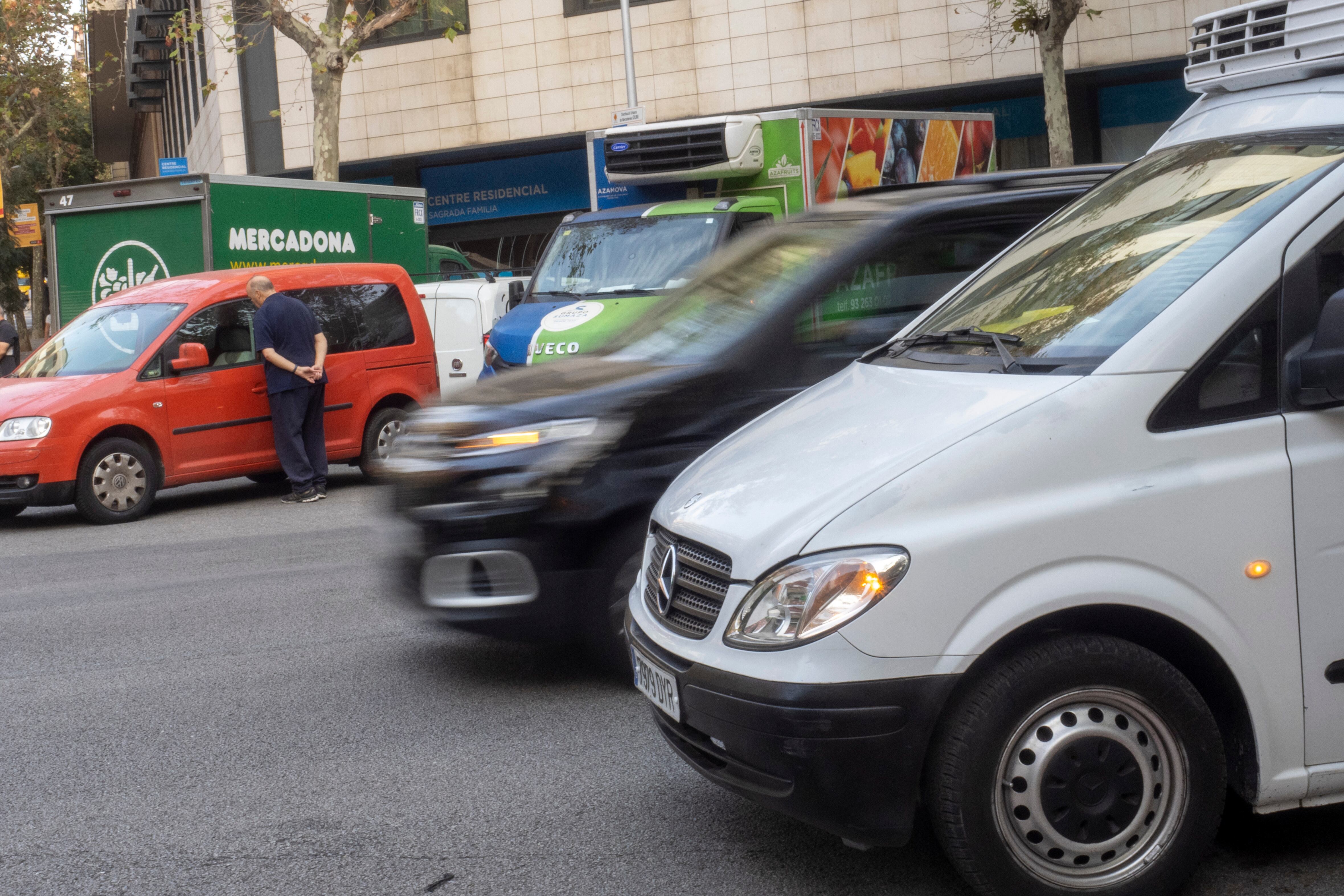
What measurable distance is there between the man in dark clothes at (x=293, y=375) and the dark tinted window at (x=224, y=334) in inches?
7.3

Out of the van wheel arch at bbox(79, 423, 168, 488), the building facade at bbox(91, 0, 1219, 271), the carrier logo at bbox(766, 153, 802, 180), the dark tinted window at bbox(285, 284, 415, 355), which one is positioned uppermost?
the building facade at bbox(91, 0, 1219, 271)

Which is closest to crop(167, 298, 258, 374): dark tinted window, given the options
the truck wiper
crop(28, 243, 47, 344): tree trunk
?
the truck wiper

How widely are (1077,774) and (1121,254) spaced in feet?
4.56

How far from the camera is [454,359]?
1365 centimetres

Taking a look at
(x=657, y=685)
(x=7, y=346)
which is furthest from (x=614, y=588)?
(x=7, y=346)

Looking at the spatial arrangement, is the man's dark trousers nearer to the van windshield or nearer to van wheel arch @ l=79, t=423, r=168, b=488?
van wheel arch @ l=79, t=423, r=168, b=488

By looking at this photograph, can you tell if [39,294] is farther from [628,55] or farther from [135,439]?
[135,439]

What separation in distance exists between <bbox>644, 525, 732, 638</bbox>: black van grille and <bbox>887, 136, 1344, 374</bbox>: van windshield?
2.78 feet

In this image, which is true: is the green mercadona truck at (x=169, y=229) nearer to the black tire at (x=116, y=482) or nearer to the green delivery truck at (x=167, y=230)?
the green delivery truck at (x=167, y=230)

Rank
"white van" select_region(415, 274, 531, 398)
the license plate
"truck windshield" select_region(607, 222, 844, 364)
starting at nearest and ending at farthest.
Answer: the license plate → "truck windshield" select_region(607, 222, 844, 364) → "white van" select_region(415, 274, 531, 398)

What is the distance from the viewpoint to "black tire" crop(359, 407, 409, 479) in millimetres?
11828

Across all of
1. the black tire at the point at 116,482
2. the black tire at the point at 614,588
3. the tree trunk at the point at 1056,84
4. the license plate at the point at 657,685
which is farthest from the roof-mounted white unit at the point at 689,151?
the tree trunk at the point at 1056,84

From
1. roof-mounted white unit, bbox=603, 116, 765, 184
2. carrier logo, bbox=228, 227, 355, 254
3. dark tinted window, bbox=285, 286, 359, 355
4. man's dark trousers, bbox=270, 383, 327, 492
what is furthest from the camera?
carrier logo, bbox=228, 227, 355, 254

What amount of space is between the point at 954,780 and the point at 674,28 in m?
23.7
